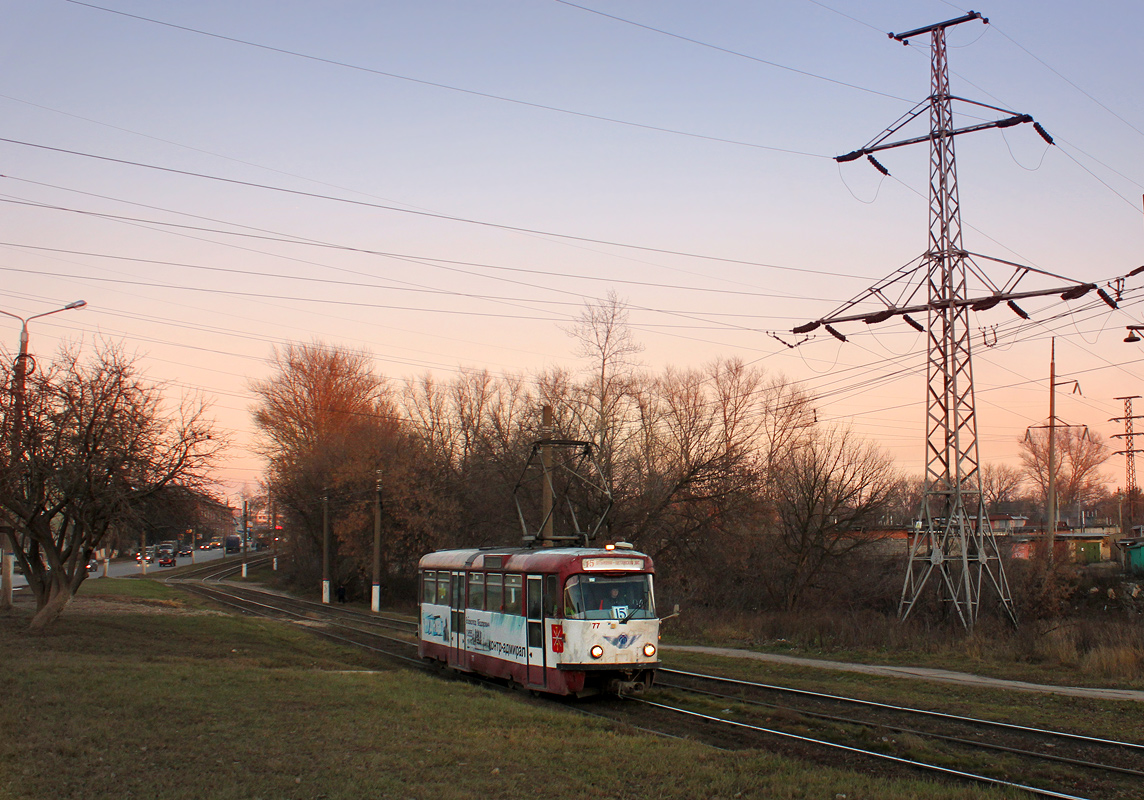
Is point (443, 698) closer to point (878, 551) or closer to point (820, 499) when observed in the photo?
point (820, 499)

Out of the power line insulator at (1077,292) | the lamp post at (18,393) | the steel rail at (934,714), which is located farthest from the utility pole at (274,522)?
the power line insulator at (1077,292)

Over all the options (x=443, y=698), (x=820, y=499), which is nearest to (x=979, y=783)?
(x=443, y=698)

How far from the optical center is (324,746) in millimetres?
10352

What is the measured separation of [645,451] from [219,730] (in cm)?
3268

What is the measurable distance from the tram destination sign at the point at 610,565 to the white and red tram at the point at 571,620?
0.02 metres

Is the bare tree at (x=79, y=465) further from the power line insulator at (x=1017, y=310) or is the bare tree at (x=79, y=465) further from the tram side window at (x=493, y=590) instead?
the power line insulator at (x=1017, y=310)

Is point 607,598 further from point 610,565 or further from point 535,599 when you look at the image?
point 535,599

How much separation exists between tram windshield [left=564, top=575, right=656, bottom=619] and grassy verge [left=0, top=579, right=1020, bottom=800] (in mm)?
1696

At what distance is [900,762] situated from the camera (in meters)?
10.6

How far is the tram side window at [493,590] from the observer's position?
17.2m

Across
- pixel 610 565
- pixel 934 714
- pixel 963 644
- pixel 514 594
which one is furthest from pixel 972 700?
pixel 514 594

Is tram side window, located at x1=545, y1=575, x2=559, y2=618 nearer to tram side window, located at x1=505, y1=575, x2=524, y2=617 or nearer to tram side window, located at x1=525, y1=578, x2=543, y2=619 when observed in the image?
tram side window, located at x1=525, y1=578, x2=543, y2=619

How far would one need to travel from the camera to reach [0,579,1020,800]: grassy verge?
866 cm

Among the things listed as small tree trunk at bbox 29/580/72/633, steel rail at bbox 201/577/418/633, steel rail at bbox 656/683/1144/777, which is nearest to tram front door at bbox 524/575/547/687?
steel rail at bbox 656/683/1144/777
